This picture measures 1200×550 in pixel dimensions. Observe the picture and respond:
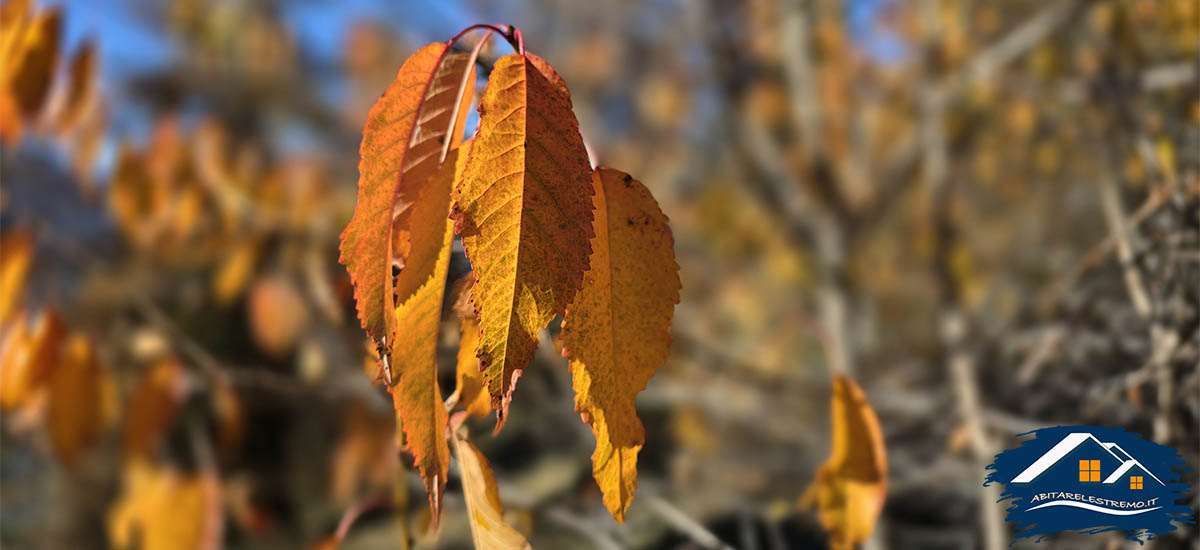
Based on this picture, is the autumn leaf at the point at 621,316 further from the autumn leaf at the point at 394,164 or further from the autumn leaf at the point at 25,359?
the autumn leaf at the point at 25,359

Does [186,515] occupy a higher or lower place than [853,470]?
lower

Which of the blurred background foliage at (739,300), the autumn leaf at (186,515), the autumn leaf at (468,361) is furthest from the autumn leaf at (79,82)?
the autumn leaf at (468,361)

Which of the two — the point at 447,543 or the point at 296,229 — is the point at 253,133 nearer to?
the point at 296,229

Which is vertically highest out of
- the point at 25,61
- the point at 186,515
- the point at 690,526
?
the point at 25,61

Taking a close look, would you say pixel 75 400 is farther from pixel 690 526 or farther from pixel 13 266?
pixel 690 526

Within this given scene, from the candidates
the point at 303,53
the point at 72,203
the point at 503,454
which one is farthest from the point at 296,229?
the point at 303,53

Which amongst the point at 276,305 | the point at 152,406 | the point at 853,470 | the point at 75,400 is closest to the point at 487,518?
the point at 853,470

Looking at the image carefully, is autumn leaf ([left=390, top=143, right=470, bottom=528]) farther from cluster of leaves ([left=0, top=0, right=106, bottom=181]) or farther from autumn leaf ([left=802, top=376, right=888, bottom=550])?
cluster of leaves ([left=0, top=0, right=106, bottom=181])
